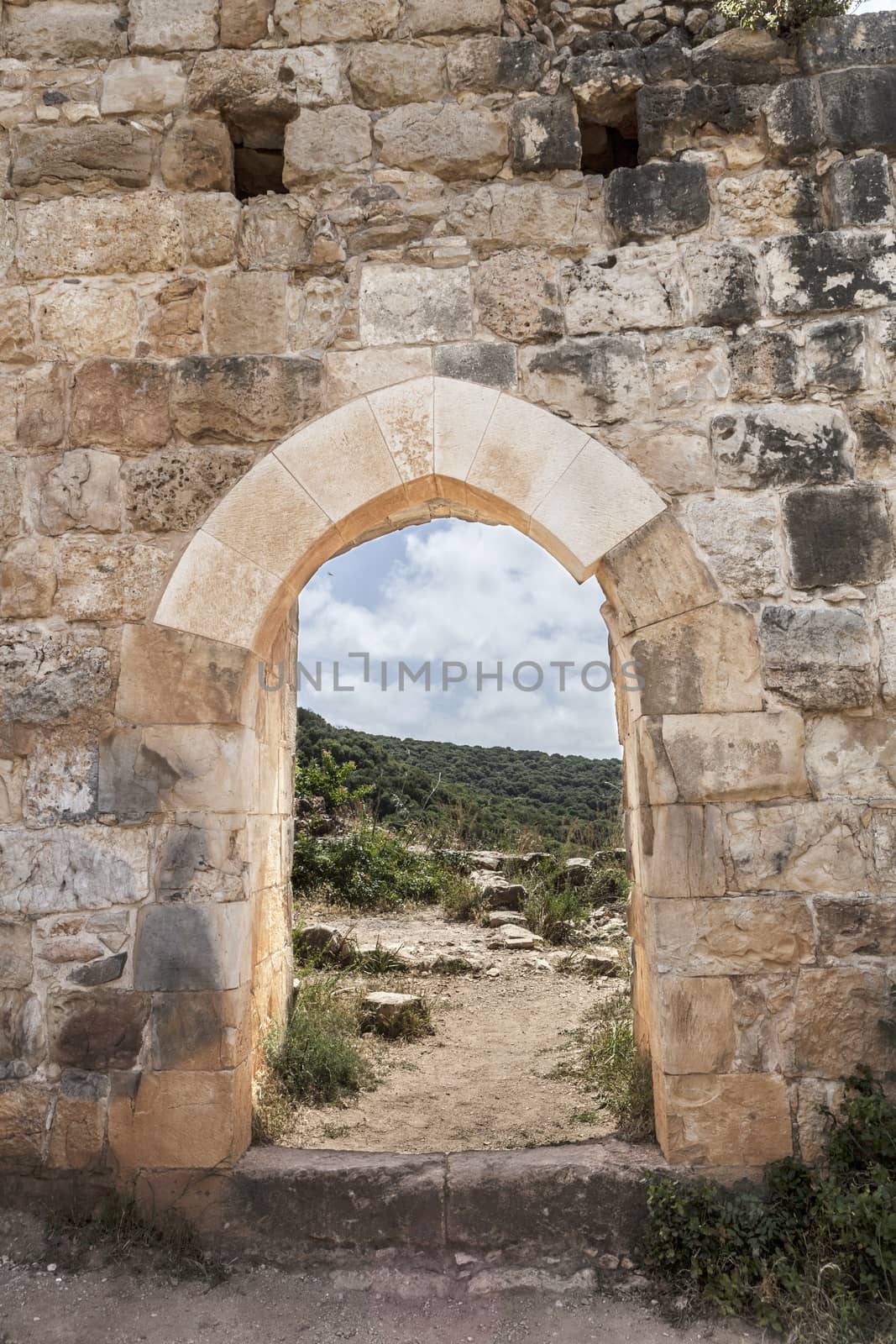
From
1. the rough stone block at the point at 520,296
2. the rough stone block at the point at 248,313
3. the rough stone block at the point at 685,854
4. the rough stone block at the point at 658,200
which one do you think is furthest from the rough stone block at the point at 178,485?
the rough stone block at the point at 685,854

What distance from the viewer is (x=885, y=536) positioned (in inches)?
123

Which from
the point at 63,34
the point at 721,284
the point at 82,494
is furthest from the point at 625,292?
the point at 63,34

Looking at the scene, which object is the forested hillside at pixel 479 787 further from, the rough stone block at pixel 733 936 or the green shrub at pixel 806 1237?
the green shrub at pixel 806 1237

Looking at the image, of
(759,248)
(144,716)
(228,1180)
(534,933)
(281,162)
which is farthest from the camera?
(534,933)

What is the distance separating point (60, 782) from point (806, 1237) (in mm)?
2776

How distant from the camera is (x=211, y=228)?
3445 millimetres

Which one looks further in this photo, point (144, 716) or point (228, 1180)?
point (144, 716)

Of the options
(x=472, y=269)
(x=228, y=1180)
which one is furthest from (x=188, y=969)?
(x=472, y=269)

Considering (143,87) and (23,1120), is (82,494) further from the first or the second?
(23,1120)

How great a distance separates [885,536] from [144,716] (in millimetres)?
2692

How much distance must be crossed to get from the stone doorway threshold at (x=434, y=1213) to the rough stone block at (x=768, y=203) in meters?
3.36

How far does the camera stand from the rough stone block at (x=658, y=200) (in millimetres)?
3363

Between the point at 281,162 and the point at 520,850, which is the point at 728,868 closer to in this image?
the point at 281,162

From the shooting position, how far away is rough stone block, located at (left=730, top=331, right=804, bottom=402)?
3.23m
